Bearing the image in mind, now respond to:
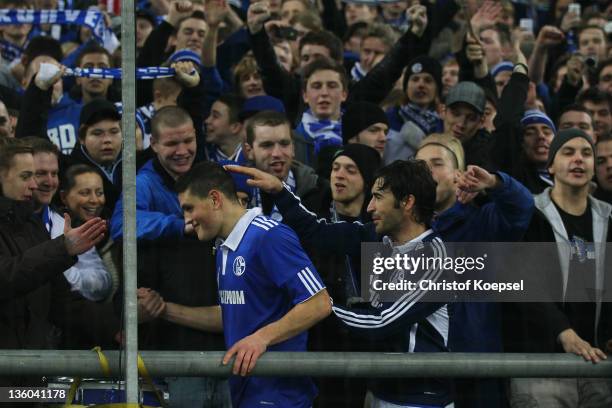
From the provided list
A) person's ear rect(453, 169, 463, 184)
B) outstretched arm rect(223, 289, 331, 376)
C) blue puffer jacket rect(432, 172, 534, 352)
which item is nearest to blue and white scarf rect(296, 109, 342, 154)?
person's ear rect(453, 169, 463, 184)

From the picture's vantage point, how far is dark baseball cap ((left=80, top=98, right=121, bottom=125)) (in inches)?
251

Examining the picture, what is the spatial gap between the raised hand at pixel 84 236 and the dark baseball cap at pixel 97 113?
6.80 ft

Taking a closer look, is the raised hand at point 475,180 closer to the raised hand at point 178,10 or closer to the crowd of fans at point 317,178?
the crowd of fans at point 317,178

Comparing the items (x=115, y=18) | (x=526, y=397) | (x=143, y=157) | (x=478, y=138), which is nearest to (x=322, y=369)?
(x=526, y=397)

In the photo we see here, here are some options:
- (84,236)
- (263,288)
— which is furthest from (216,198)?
(84,236)

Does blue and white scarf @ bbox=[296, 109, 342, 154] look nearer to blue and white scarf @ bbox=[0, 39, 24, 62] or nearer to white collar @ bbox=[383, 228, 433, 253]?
white collar @ bbox=[383, 228, 433, 253]

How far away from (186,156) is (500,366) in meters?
2.21

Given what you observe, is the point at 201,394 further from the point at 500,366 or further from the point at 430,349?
the point at 500,366

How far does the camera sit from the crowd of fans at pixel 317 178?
484cm

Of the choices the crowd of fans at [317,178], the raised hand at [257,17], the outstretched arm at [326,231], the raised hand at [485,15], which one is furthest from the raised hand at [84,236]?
the raised hand at [485,15]

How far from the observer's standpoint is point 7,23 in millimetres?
7992

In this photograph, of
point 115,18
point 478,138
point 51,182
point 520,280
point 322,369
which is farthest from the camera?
point 115,18

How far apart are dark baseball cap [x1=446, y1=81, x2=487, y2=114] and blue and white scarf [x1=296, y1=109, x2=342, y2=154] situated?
2.15ft

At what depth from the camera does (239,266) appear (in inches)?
176
